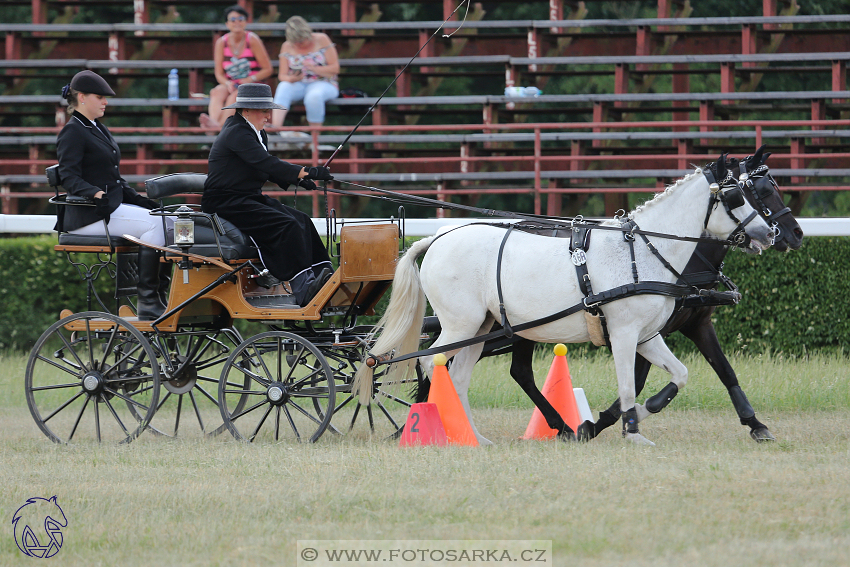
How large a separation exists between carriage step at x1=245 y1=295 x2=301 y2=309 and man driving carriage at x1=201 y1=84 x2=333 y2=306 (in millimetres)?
60

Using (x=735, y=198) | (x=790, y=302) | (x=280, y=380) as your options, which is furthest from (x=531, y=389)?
(x=790, y=302)

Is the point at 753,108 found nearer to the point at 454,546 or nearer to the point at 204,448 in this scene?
the point at 204,448

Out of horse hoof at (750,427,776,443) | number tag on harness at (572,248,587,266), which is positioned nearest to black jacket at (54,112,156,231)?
number tag on harness at (572,248,587,266)

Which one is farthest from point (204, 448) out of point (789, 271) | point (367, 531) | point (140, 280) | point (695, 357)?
point (789, 271)

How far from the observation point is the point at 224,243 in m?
7.07

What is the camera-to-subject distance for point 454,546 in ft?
14.0

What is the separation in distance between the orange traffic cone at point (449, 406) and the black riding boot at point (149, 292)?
208cm

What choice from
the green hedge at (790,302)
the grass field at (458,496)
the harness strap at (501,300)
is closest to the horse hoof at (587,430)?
the grass field at (458,496)

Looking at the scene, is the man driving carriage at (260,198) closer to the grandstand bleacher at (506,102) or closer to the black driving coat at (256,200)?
the black driving coat at (256,200)

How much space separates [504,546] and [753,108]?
10872mm

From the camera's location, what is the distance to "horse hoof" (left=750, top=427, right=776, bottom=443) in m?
6.64

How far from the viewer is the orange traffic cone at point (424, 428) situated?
6547mm

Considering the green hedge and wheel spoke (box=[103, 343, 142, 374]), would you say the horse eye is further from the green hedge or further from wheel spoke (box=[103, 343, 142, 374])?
wheel spoke (box=[103, 343, 142, 374])

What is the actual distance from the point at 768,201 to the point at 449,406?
2327mm
